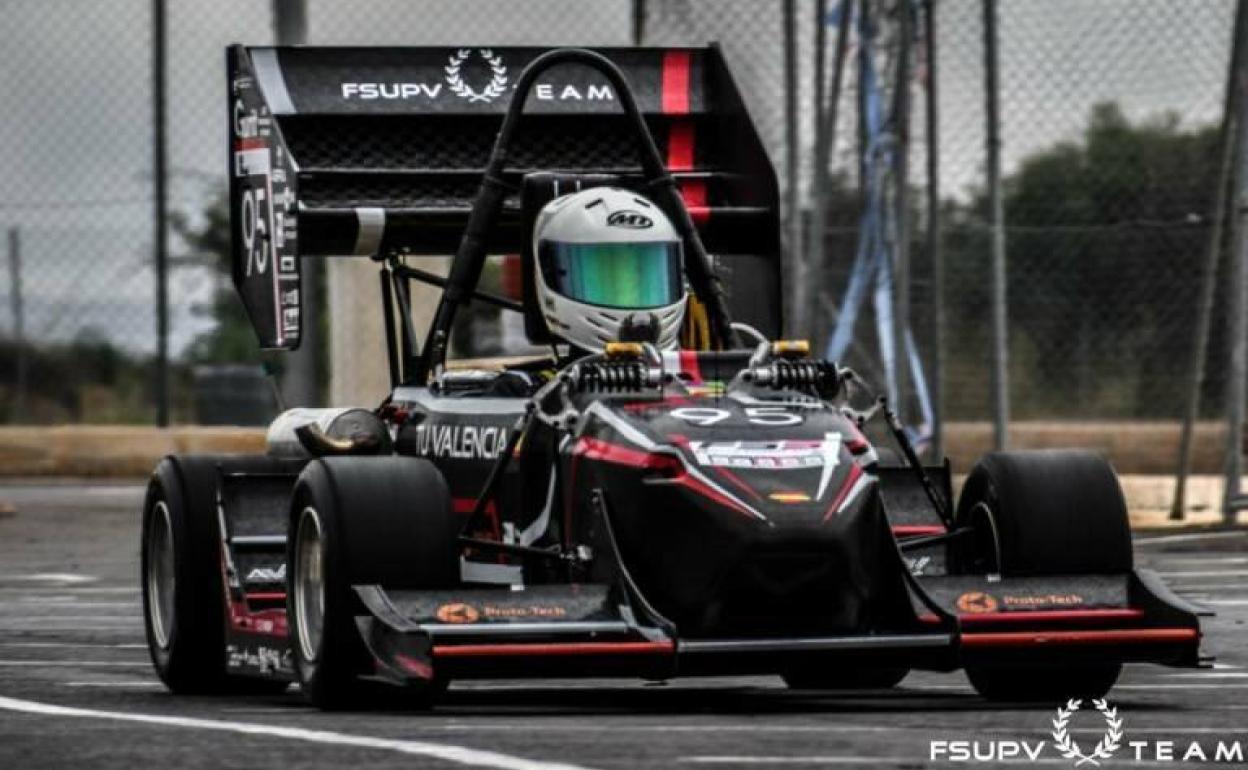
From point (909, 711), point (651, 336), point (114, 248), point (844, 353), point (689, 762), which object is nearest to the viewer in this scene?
point (689, 762)

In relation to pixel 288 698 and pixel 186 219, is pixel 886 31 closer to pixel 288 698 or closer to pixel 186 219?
pixel 186 219

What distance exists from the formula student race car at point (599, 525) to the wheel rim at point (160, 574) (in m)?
0.02

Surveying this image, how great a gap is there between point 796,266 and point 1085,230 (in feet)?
7.97

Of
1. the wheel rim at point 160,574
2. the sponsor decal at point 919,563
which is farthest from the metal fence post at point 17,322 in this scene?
the sponsor decal at point 919,563

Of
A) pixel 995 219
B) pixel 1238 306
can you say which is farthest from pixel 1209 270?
pixel 995 219

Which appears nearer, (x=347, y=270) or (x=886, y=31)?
(x=886, y=31)

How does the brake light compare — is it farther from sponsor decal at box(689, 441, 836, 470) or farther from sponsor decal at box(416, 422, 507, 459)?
sponsor decal at box(416, 422, 507, 459)

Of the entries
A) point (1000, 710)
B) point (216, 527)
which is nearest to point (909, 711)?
point (1000, 710)

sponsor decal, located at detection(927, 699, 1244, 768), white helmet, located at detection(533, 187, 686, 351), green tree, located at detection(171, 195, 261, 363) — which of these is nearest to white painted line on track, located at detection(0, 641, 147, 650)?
white helmet, located at detection(533, 187, 686, 351)

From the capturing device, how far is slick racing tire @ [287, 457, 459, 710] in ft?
35.1

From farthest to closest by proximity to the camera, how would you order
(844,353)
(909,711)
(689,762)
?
(844,353), (909,711), (689,762)

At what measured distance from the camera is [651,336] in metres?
12.1

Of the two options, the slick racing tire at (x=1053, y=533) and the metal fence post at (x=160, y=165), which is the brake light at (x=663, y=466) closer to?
the slick racing tire at (x=1053, y=533)

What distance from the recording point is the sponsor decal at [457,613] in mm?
10375
